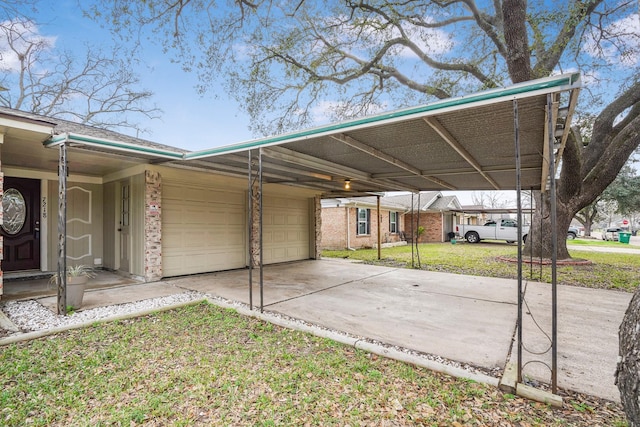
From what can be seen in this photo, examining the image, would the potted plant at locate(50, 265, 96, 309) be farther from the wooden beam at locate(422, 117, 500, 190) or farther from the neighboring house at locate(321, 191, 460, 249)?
the neighboring house at locate(321, 191, 460, 249)

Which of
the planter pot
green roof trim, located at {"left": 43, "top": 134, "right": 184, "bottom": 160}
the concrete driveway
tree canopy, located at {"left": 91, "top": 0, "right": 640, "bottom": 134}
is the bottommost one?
the concrete driveway

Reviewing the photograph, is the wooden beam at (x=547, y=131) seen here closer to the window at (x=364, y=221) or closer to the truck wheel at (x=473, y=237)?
the window at (x=364, y=221)

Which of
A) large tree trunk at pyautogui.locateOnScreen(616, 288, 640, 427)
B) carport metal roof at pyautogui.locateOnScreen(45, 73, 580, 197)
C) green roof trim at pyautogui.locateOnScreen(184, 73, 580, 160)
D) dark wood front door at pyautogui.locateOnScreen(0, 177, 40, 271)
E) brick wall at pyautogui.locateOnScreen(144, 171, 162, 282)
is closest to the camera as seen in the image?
large tree trunk at pyautogui.locateOnScreen(616, 288, 640, 427)

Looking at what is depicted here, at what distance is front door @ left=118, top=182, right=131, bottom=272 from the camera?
7.34 metres

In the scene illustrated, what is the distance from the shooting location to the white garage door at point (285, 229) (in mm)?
10055

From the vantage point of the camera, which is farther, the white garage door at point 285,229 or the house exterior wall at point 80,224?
the white garage door at point 285,229

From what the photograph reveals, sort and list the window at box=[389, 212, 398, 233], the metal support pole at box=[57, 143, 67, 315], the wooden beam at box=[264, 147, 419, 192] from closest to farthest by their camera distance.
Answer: the metal support pole at box=[57, 143, 67, 315]
the wooden beam at box=[264, 147, 419, 192]
the window at box=[389, 212, 398, 233]

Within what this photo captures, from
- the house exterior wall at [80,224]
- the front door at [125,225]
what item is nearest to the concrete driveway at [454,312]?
the front door at [125,225]

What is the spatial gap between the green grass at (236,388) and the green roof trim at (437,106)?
8.53ft

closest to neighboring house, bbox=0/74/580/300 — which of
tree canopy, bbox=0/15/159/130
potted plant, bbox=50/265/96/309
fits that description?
potted plant, bbox=50/265/96/309

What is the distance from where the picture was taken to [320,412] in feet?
7.89

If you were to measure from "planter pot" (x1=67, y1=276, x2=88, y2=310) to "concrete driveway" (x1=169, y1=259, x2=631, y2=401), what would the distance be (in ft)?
6.52

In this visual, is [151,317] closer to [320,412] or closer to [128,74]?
[320,412]

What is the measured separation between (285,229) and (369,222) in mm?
7526
